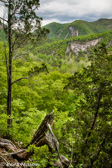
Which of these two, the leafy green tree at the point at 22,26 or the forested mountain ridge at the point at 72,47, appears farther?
the forested mountain ridge at the point at 72,47

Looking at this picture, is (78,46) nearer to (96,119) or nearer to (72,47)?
(72,47)

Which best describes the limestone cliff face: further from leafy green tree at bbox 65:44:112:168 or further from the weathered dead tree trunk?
the weathered dead tree trunk

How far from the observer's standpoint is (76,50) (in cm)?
14725

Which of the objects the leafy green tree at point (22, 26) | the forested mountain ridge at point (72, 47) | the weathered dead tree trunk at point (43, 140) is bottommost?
the weathered dead tree trunk at point (43, 140)

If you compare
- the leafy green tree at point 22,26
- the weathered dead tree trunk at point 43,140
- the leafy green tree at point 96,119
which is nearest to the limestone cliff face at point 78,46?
the leafy green tree at point 22,26

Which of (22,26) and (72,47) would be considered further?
(72,47)

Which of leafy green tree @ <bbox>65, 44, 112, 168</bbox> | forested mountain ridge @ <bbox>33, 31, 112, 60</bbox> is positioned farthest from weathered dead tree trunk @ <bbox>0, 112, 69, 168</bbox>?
forested mountain ridge @ <bbox>33, 31, 112, 60</bbox>

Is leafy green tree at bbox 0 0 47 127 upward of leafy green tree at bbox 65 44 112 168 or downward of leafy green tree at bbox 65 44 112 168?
upward

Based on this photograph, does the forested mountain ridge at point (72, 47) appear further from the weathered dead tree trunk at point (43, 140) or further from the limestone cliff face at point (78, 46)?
the weathered dead tree trunk at point (43, 140)

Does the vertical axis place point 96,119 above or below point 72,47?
below

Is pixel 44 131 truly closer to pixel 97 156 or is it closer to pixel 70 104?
pixel 97 156

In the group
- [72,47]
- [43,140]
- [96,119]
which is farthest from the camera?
[72,47]

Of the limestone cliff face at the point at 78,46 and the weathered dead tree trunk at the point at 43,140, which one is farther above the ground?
the limestone cliff face at the point at 78,46

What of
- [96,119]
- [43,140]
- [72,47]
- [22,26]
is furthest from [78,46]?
[43,140]
